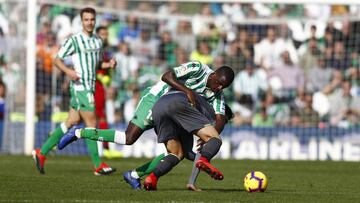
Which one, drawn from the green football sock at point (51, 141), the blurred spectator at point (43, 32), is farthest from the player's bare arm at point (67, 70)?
the blurred spectator at point (43, 32)

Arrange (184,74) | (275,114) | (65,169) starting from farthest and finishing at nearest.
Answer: (275,114), (65,169), (184,74)

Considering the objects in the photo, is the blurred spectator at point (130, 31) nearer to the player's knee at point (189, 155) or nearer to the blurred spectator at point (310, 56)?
the blurred spectator at point (310, 56)

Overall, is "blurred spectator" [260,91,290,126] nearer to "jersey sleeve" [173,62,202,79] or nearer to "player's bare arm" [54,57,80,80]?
"player's bare arm" [54,57,80,80]

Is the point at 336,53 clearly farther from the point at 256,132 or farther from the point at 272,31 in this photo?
the point at 256,132

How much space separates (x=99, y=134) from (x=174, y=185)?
1166mm

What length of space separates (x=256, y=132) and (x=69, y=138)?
10321mm

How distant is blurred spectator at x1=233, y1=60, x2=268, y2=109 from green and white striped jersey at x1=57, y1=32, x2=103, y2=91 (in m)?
9.18

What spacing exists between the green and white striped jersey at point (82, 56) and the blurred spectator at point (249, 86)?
9184 millimetres

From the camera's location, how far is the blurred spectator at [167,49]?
23.8 m

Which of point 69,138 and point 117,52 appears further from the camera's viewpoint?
point 117,52

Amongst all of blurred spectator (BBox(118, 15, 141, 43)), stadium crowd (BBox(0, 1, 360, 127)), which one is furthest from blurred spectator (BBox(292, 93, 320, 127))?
blurred spectator (BBox(118, 15, 141, 43))

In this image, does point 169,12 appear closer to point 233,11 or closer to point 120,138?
point 233,11

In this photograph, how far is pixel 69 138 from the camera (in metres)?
11.9

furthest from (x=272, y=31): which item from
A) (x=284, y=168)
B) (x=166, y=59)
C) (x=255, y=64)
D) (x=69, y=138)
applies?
(x=69, y=138)
